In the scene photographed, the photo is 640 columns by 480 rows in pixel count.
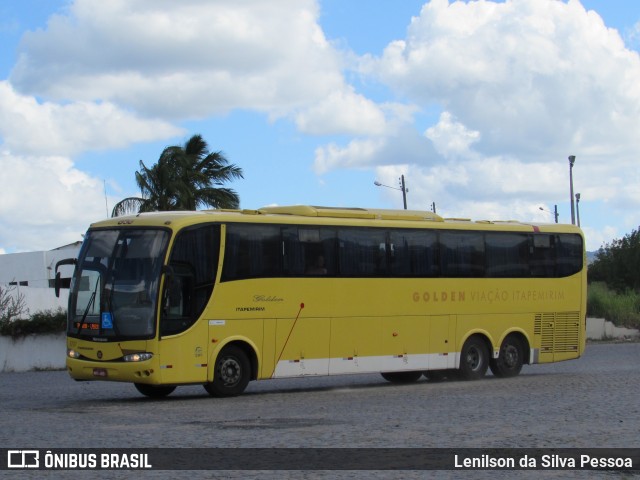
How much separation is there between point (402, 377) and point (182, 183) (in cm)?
2095

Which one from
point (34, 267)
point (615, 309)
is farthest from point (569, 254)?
point (34, 267)

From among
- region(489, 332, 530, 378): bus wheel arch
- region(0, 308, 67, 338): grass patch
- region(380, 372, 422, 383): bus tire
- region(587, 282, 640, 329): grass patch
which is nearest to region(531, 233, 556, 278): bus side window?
region(489, 332, 530, 378): bus wheel arch

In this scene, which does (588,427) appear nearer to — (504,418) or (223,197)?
(504,418)

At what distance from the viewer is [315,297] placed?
22922 mm

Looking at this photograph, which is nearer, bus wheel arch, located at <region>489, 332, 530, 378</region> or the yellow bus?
the yellow bus

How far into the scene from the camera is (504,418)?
16312mm

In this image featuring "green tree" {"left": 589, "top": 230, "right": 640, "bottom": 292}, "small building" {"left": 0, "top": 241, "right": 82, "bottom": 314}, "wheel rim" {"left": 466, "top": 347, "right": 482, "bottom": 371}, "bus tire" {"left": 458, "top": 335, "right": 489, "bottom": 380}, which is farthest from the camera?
"green tree" {"left": 589, "top": 230, "right": 640, "bottom": 292}

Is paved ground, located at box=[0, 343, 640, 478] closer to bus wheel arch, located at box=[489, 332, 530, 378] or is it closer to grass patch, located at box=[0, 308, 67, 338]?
bus wheel arch, located at box=[489, 332, 530, 378]

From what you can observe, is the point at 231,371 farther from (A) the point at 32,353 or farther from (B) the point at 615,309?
(B) the point at 615,309

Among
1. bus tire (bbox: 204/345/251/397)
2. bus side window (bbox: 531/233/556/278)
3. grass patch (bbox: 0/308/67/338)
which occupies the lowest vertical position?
bus tire (bbox: 204/345/251/397)

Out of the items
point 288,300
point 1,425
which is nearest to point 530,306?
point 288,300

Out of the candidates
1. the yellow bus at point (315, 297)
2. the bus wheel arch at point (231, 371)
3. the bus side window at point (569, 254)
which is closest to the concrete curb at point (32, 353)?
the yellow bus at point (315, 297)

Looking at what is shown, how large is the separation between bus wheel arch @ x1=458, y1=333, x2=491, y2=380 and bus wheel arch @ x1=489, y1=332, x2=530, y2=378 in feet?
1.10

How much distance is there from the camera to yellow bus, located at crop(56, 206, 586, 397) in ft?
66.7
